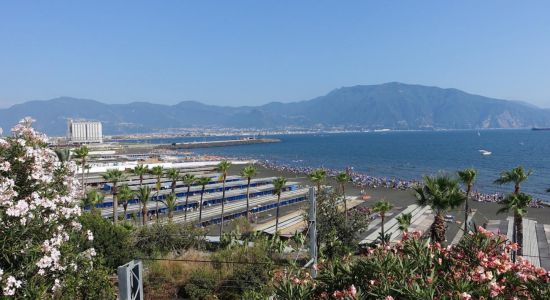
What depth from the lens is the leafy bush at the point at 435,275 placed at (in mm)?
5246

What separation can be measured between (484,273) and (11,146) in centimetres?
711

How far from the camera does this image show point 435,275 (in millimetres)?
5977

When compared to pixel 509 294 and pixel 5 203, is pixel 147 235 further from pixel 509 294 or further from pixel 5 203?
pixel 509 294

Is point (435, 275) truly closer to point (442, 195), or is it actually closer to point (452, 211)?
point (442, 195)

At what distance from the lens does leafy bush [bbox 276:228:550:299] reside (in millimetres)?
5246

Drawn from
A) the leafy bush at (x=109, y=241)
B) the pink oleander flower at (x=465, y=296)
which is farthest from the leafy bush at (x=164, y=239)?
the pink oleander flower at (x=465, y=296)

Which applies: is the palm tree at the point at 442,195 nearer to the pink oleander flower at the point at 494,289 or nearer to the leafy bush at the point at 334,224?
the leafy bush at the point at 334,224

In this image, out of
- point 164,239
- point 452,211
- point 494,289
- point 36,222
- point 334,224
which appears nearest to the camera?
point 494,289

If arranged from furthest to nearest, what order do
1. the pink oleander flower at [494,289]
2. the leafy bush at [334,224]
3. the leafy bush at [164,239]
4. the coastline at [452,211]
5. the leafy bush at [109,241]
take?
the coastline at [452,211]
the leafy bush at [334,224]
the leafy bush at [164,239]
the leafy bush at [109,241]
the pink oleander flower at [494,289]

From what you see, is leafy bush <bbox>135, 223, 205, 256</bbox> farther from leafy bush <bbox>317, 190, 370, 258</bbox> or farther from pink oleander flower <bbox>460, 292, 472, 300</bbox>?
pink oleander flower <bbox>460, 292, 472, 300</bbox>

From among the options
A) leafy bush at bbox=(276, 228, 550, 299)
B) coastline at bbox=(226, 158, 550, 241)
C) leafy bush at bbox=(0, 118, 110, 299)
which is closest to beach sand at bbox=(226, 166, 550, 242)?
coastline at bbox=(226, 158, 550, 241)

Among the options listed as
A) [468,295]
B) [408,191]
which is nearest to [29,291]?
[468,295]

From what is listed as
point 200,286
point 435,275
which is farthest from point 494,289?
point 200,286

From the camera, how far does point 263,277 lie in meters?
16.6
